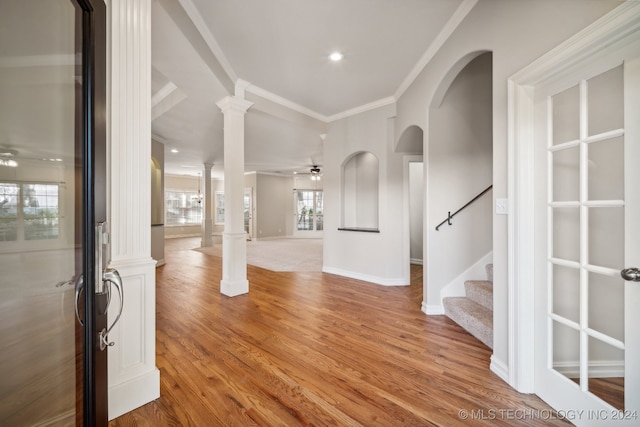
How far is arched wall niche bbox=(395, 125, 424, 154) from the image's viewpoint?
3600 millimetres

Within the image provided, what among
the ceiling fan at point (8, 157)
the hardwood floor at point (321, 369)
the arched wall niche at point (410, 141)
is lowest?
the hardwood floor at point (321, 369)

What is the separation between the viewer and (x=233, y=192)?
3.41 m

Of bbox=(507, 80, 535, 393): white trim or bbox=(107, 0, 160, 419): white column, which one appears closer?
bbox=(107, 0, 160, 419): white column

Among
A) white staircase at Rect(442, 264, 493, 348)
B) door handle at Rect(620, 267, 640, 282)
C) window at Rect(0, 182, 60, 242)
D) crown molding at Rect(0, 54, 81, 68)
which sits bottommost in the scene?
white staircase at Rect(442, 264, 493, 348)

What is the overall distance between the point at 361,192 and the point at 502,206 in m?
3.26

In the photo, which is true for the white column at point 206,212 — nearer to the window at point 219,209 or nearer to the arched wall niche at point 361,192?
the window at point 219,209

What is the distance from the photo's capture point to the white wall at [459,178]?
2869 mm

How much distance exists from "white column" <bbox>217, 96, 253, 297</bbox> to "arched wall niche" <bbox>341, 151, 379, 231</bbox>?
1.95 metres

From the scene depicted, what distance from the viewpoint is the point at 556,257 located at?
1.50 meters

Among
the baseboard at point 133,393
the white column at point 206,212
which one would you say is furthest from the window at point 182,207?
the baseboard at point 133,393

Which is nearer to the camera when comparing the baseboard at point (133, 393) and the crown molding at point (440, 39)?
the baseboard at point (133, 393)

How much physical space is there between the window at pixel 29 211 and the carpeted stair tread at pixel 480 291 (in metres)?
3.09

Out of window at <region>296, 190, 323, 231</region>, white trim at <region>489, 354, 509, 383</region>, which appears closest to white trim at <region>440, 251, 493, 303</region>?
white trim at <region>489, 354, 509, 383</region>

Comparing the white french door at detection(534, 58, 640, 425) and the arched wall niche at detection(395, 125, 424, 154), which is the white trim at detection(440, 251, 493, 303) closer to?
the white french door at detection(534, 58, 640, 425)
